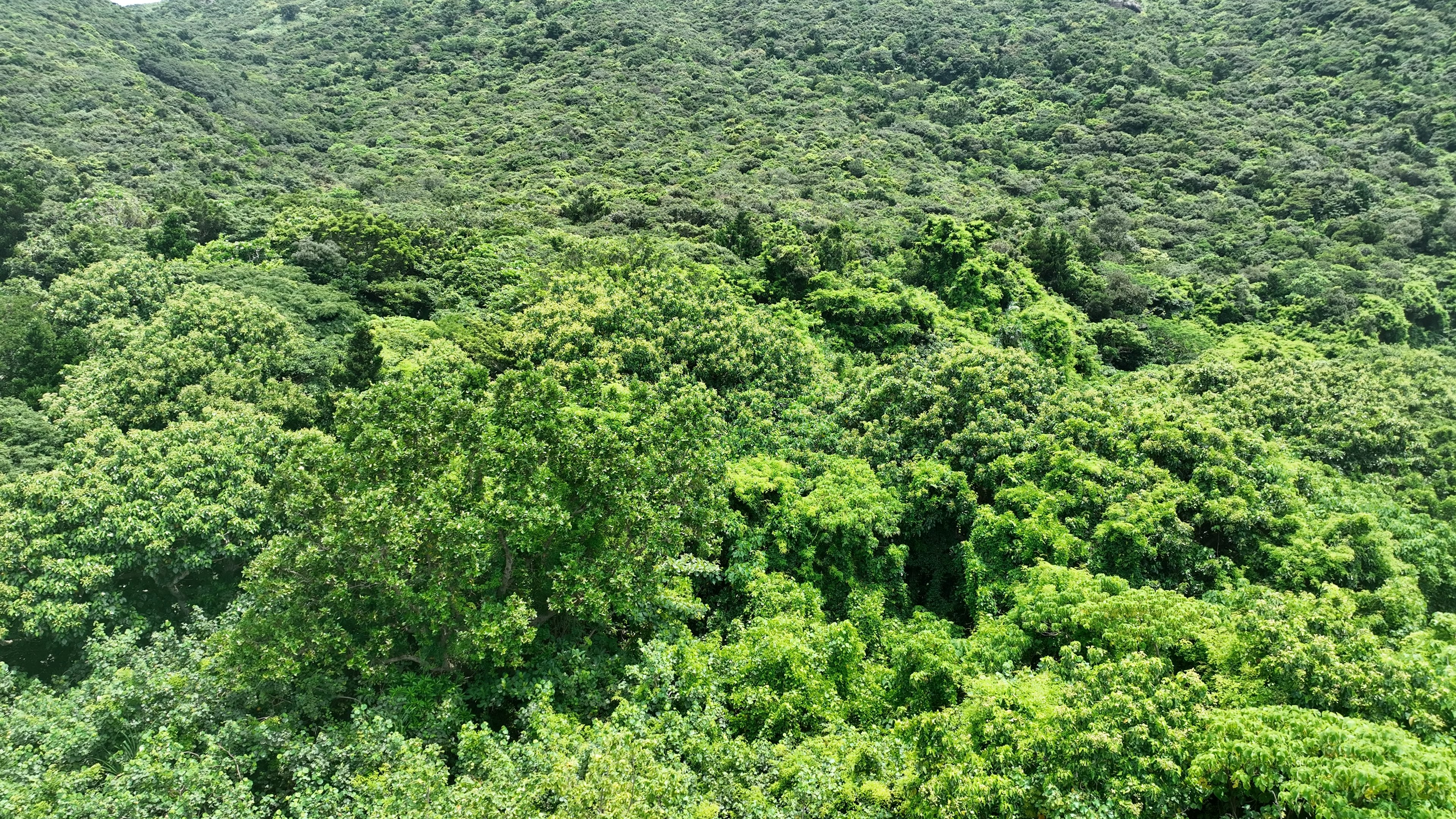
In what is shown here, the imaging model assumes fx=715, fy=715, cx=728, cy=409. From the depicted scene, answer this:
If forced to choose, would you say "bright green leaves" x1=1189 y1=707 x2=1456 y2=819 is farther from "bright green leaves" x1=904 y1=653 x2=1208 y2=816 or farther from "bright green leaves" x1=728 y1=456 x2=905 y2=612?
"bright green leaves" x1=728 y1=456 x2=905 y2=612

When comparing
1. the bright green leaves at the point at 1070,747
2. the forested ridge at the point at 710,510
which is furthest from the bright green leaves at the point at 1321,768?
the bright green leaves at the point at 1070,747

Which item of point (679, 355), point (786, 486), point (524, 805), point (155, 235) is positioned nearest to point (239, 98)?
point (155, 235)

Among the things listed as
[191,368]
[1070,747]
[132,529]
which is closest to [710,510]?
[1070,747]

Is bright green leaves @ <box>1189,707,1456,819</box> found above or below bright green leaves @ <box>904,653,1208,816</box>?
above

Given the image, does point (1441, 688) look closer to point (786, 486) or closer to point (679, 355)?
point (786, 486)

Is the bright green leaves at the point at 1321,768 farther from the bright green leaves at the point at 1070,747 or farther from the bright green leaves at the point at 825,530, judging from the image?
the bright green leaves at the point at 825,530

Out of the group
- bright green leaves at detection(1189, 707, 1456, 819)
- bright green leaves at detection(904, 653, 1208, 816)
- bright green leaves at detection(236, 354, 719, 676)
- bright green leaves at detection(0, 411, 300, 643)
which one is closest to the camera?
bright green leaves at detection(1189, 707, 1456, 819)

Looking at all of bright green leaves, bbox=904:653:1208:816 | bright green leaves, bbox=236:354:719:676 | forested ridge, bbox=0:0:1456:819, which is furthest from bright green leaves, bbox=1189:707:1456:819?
bright green leaves, bbox=236:354:719:676
